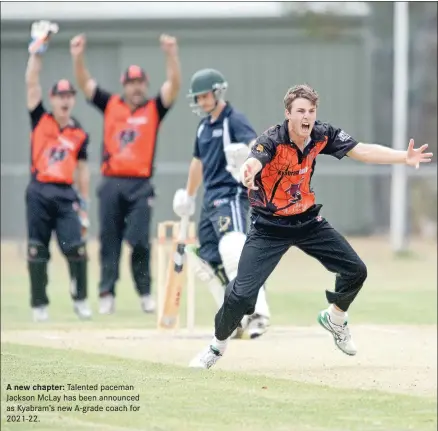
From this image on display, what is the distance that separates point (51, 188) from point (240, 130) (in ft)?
8.37

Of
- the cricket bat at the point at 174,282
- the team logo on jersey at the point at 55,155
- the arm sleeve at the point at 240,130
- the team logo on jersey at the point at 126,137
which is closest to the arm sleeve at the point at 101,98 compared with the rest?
the team logo on jersey at the point at 126,137

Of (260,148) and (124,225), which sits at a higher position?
(260,148)

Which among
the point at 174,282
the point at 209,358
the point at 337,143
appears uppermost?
the point at 337,143

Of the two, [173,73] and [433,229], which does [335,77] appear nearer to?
[433,229]

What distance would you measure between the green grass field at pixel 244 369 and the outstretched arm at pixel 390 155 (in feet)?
4.39

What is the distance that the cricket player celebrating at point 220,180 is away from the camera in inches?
381

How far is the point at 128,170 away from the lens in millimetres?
12320

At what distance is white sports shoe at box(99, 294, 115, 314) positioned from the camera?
41.1 ft

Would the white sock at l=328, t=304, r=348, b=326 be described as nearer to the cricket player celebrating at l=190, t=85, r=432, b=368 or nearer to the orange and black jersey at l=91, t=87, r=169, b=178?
the cricket player celebrating at l=190, t=85, r=432, b=368

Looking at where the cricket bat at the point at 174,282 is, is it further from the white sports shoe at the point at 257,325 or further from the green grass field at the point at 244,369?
the white sports shoe at the point at 257,325

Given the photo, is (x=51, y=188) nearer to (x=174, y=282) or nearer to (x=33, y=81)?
(x=33, y=81)

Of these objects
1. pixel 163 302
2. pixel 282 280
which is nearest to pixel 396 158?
pixel 163 302

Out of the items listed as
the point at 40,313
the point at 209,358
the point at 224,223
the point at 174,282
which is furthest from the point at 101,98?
the point at 209,358

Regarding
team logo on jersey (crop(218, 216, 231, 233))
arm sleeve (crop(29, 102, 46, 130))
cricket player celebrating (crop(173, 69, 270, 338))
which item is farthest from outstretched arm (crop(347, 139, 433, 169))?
arm sleeve (crop(29, 102, 46, 130))
